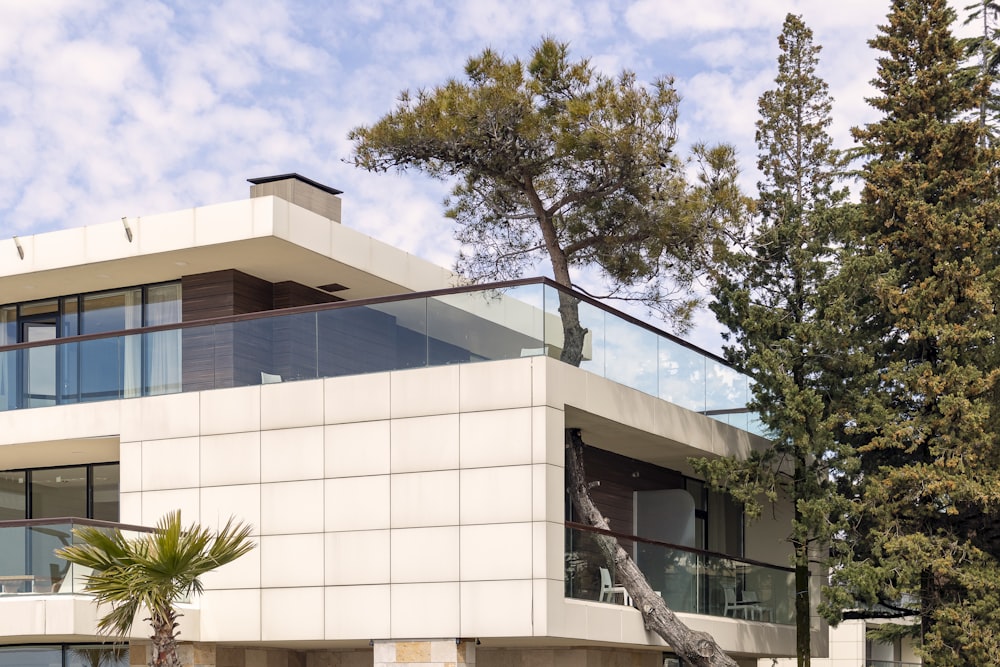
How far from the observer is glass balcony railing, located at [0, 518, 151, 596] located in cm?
1938

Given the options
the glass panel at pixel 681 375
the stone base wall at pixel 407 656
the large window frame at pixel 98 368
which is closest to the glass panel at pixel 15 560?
the stone base wall at pixel 407 656

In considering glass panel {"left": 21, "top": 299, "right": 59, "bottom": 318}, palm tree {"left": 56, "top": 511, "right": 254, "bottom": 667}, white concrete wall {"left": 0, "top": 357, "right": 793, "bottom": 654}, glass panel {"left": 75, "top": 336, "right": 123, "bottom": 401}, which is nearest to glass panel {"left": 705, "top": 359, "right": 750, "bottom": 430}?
white concrete wall {"left": 0, "top": 357, "right": 793, "bottom": 654}

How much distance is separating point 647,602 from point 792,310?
5.74 metres

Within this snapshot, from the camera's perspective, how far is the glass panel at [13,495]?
2512 centimetres

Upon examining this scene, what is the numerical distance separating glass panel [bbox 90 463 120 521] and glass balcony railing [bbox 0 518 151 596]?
406cm

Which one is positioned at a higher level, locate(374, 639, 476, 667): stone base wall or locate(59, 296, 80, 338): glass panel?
locate(59, 296, 80, 338): glass panel

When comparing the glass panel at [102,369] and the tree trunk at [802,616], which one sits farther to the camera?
the tree trunk at [802,616]

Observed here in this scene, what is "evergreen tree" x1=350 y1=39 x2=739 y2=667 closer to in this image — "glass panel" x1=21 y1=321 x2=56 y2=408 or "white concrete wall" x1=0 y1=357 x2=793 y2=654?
"white concrete wall" x1=0 y1=357 x2=793 y2=654

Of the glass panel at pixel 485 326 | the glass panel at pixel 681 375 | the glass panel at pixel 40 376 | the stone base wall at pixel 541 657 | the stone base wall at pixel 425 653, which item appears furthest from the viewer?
the glass panel at pixel 681 375

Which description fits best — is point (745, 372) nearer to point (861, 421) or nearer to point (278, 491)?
point (861, 421)

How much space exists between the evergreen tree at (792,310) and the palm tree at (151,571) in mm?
8389

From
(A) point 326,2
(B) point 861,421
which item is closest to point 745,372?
(B) point 861,421

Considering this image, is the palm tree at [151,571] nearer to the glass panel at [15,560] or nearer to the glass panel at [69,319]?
the glass panel at [15,560]

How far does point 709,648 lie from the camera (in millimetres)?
21531
